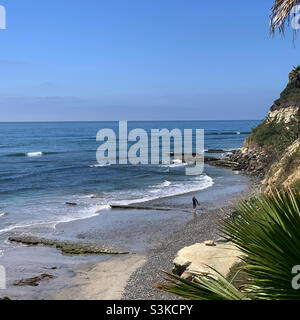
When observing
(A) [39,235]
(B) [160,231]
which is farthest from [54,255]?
(B) [160,231]

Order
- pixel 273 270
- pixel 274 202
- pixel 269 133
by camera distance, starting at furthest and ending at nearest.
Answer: pixel 269 133, pixel 274 202, pixel 273 270

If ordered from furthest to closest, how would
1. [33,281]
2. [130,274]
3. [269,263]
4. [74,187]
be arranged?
1. [74,187]
2. [130,274]
3. [33,281]
4. [269,263]

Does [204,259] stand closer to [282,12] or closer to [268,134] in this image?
[282,12]

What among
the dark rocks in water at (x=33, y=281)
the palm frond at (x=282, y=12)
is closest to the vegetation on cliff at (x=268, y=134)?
the dark rocks in water at (x=33, y=281)

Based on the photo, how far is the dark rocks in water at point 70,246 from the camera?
18.6 m

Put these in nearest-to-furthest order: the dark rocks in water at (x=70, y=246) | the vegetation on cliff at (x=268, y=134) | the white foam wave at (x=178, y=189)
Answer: the dark rocks in water at (x=70, y=246) < the white foam wave at (x=178, y=189) < the vegetation on cliff at (x=268, y=134)

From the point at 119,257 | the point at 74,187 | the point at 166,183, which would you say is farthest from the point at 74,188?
the point at 119,257

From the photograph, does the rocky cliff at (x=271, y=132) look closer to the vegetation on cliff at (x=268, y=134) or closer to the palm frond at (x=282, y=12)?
the vegetation on cliff at (x=268, y=134)

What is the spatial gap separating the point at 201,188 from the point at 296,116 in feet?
72.2

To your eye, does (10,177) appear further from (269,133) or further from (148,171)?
(269,133)

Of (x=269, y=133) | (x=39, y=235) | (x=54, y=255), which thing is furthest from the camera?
(x=269, y=133)

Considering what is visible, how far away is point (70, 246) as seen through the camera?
63.5 ft

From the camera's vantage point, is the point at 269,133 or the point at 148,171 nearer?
the point at 148,171
